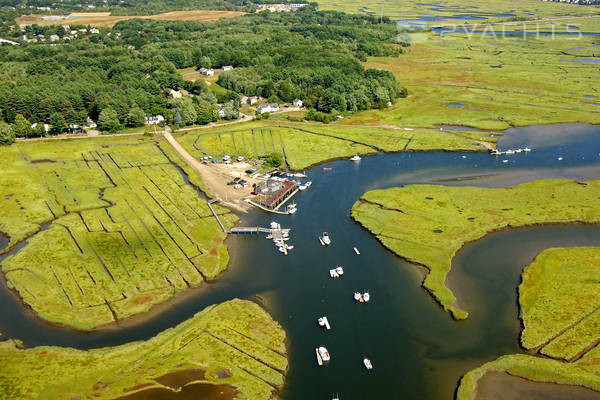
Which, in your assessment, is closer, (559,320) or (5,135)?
(559,320)

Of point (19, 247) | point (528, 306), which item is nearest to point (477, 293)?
point (528, 306)

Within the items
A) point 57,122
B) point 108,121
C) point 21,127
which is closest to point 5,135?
point 21,127

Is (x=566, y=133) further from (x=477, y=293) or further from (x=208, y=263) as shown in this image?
(x=208, y=263)

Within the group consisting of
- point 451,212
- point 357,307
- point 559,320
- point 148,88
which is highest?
point 148,88

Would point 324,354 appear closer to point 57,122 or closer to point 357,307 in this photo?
point 357,307

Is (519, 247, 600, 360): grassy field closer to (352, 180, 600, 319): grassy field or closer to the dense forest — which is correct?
(352, 180, 600, 319): grassy field
